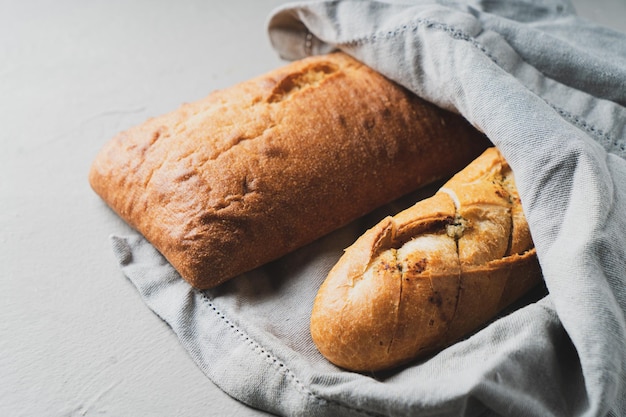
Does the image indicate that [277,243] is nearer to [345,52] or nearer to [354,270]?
[354,270]

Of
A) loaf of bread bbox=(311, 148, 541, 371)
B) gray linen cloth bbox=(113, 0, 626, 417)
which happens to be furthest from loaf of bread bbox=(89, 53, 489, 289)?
loaf of bread bbox=(311, 148, 541, 371)

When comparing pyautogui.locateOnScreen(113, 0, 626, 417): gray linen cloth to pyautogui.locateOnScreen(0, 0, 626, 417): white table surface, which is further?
pyautogui.locateOnScreen(0, 0, 626, 417): white table surface

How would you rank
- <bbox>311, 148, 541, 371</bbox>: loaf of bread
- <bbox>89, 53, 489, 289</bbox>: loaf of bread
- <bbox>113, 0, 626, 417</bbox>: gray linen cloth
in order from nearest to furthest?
<bbox>113, 0, 626, 417</bbox>: gray linen cloth, <bbox>311, 148, 541, 371</bbox>: loaf of bread, <bbox>89, 53, 489, 289</bbox>: loaf of bread

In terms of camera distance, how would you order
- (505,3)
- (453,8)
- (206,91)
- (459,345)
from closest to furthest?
(459,345)
(453,8)
(505,3)
(206,91)

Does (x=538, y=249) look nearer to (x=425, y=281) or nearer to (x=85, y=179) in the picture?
(x=425, y=281)

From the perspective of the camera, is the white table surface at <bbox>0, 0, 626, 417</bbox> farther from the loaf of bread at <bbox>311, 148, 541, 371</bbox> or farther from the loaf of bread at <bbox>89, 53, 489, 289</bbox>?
the loaf of bread at <bbox>311, 148, 541, 371</bbox>

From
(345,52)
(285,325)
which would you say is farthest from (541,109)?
(285,325)

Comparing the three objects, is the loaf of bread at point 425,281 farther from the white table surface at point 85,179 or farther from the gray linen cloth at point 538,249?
the white table surface at point 85,179

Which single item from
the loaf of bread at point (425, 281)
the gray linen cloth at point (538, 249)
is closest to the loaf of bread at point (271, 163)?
the gray linen cloth at point (538, 249)

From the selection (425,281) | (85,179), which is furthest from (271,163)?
(85,179)
